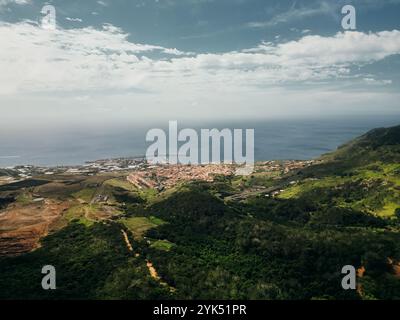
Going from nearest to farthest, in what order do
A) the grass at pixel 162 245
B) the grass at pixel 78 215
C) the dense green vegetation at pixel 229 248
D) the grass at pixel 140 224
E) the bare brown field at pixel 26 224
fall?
the dense green vegetation at pixel 229 248
the bare brown field at pixel 26 224
the grass at pixel 162 245
the grass at pixel 140 224
the grass at pixel 78 215

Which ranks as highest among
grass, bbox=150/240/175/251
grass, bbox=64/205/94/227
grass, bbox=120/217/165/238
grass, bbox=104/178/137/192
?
grass, bbox=104/178/137/192

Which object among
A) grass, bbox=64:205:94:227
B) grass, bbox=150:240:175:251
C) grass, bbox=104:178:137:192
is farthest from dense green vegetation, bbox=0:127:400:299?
grass, bbox=104:178:137:192

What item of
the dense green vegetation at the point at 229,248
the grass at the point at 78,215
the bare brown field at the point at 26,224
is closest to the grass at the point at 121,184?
the dense green vegetation at the point at 229,248

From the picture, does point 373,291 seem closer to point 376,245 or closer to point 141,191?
point 376,245

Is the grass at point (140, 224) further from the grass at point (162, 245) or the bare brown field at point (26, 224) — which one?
the bare brown field at point (26, 224)

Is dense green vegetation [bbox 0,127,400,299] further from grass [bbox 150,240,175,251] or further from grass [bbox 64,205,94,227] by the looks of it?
grass [bbox 64,205,94,227]
